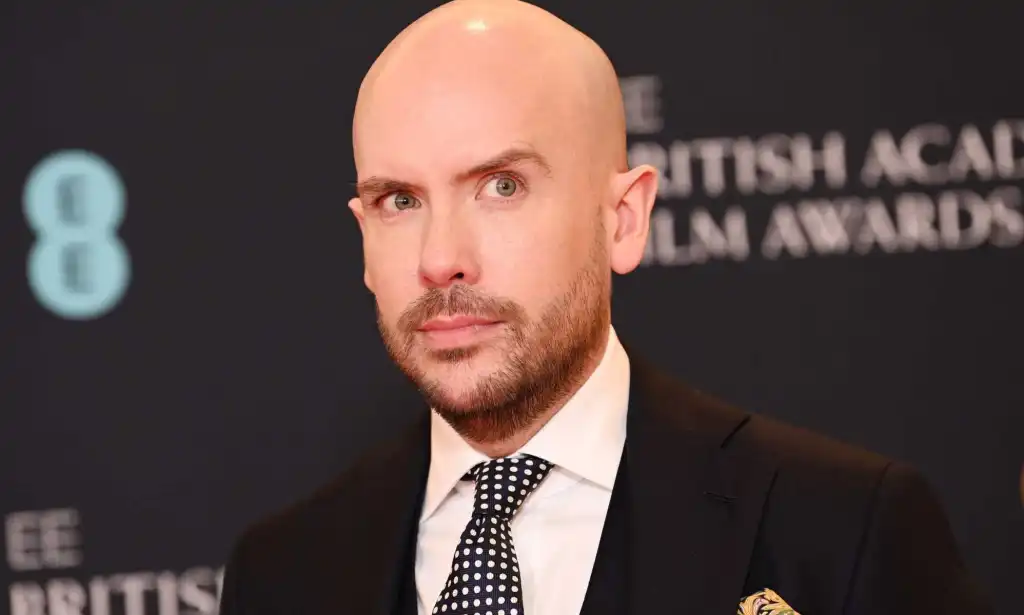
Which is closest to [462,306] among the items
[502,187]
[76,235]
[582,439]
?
[502,187]

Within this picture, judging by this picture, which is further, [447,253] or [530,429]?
[530,429]

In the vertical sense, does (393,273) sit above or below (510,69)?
below

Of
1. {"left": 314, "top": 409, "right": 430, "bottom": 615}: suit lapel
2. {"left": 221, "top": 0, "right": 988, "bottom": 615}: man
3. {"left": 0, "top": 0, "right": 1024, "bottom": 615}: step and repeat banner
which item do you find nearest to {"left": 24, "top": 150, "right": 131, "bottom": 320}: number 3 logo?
{"left": 0, "top": 0, "right": 1024, "bottom": 615}: step and repeat banner

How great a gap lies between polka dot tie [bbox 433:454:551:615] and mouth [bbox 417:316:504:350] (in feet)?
0.62

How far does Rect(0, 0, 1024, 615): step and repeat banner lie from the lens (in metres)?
2.81

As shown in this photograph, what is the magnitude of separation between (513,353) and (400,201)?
0.22m

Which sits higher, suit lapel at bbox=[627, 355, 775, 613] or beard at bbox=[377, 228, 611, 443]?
beard at bbox=[377, 228, 611, 443]

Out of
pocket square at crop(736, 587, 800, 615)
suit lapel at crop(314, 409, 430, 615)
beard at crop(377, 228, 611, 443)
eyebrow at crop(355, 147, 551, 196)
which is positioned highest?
eyebrow at crop(355, 147, 551, 196)

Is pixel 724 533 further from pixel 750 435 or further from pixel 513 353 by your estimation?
pixel 513 353

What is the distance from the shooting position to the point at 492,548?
5.93 ft

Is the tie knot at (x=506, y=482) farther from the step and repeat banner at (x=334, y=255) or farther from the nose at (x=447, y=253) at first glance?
the step and repeat banner at (x=334, y=255)

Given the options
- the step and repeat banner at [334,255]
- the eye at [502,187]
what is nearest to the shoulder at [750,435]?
the eye at [502,187]

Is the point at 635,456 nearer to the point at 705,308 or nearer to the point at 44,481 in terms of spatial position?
the point at 705,308

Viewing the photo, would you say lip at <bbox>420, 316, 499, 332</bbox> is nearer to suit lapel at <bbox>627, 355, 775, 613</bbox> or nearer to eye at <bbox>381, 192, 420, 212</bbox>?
eye at <bbox>381, 192, 420, 212</bbox>
